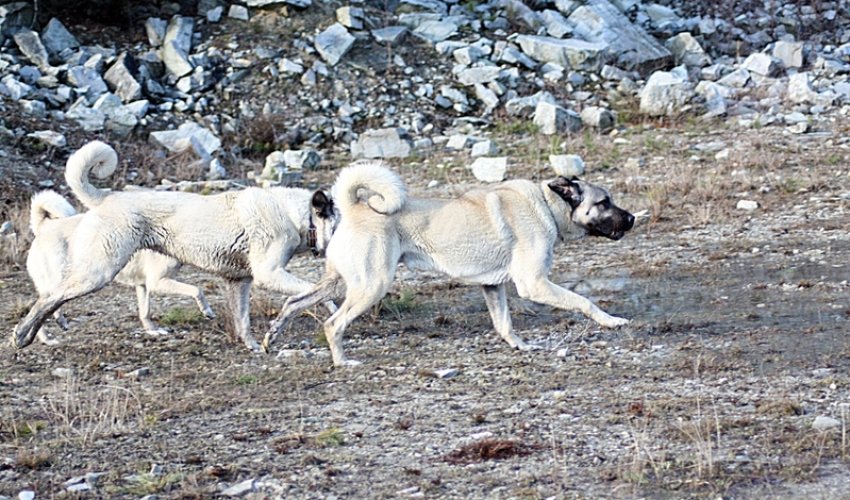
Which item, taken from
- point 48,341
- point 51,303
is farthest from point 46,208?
point 51,303

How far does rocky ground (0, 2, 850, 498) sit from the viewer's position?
17.6ft

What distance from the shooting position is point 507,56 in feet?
60.8

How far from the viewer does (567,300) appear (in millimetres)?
7945

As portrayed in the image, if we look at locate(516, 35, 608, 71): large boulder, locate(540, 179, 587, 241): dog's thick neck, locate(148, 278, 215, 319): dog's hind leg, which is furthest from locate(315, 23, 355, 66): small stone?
locate(540, 179, 587, 241): dog's thick neck

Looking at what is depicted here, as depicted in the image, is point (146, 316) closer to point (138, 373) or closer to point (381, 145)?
point (138, 373)

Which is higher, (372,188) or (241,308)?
(372,188)

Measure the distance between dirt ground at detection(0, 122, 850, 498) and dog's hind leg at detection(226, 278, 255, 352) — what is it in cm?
19

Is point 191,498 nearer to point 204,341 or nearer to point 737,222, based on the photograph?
point 204,341

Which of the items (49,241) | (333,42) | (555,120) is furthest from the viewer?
(333,42)

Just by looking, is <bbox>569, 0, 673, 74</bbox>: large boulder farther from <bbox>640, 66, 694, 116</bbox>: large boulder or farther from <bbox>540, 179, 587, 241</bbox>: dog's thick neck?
<bbox>540, 179, 587, 241</bbox>: dog's thick neck

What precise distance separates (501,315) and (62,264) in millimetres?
3035

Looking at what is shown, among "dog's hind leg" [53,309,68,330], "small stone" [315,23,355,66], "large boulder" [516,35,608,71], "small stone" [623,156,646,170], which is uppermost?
"small stone" [315,23,355,66]

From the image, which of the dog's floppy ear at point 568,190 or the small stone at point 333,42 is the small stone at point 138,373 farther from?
the small stone at point 333,42

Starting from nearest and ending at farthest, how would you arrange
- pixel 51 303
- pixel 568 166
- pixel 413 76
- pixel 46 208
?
pixel 51 303 < pixel 46 208 < pixel 568 166 < pixel 413 76
